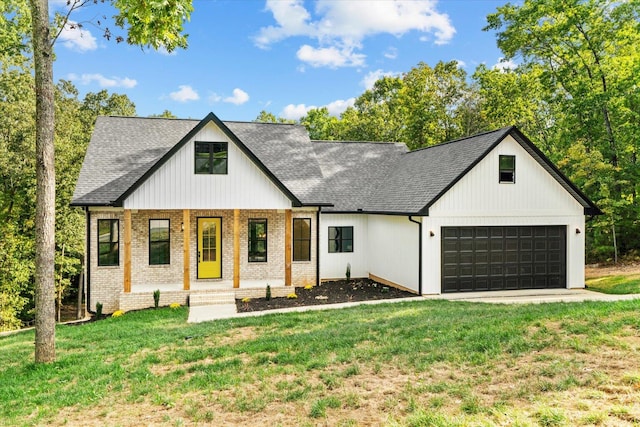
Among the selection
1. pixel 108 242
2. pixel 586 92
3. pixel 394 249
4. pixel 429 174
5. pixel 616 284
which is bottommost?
pixel 616 284

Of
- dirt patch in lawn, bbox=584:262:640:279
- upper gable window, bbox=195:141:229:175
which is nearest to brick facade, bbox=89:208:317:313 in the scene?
upper gable window, bbox=195:141:229:175

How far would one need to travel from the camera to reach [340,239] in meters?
18.1

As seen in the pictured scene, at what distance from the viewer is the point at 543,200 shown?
15383mm

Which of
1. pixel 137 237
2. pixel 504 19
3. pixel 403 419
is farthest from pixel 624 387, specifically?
pixel 504 19

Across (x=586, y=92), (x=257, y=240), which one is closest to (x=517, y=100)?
(x=586, y=92)

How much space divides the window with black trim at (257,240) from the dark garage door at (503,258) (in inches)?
261

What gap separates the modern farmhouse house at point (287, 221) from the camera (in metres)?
14.4

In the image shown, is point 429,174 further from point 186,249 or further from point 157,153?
point 157,153

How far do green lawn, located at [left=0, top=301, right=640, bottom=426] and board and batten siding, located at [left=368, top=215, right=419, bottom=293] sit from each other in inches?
224

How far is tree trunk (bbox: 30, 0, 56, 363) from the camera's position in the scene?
24.4 ft

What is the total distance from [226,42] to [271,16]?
307cm

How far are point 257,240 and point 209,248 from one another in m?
1.81

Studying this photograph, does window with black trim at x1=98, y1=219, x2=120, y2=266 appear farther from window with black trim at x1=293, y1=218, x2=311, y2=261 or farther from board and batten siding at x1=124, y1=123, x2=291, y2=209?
window with black trim at x1=293, y1=218, x2=311, y2=261

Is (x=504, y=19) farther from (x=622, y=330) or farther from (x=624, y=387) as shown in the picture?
(x=624, y=387)
